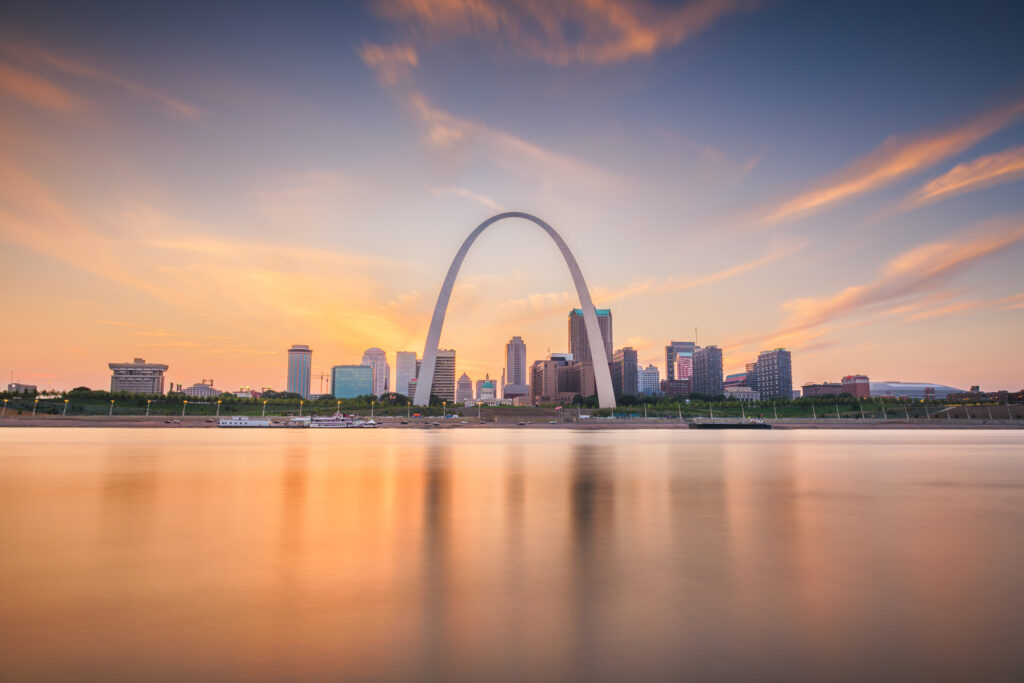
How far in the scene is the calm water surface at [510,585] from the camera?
429 centimetres

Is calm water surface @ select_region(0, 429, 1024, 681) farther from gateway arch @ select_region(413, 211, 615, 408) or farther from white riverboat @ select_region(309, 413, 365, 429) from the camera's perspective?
gateway arch @ select_region(413, 211, 615, 408)

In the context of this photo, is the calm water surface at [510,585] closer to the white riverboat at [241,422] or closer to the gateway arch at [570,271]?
the white riverboat at [241,422]

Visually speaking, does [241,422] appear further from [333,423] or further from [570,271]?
[570,271]

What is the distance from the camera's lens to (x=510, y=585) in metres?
6.41

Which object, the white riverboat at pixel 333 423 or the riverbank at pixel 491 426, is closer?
the riverbank at pixel 491 426

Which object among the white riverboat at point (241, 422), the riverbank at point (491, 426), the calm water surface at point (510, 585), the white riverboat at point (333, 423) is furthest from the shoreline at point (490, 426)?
the calm water surface at point (510, 585)

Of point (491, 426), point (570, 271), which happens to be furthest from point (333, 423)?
point (570, 271)

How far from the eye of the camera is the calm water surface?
169 inches

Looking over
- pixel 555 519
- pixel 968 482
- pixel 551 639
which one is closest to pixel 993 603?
pixel 551 639

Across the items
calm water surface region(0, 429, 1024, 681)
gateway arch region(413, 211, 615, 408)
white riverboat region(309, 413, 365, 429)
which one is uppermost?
gateway arch region(413, 211, 615, 408)

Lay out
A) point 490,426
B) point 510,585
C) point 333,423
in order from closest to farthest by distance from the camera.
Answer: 1. point 510,585
2. point 333,423
3. point 490,426

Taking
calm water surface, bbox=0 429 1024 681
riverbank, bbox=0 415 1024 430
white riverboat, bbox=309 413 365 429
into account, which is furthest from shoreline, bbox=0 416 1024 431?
calm water surface, bbox=0 429 1024 681

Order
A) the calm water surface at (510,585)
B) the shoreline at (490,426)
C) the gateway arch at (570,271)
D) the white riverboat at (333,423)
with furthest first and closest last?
the gateway arch at (570,271)
the white riverboat at (333,423)
the shoreline at (490,426)
the calm water surface at (510,585)

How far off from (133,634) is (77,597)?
5.63ft
